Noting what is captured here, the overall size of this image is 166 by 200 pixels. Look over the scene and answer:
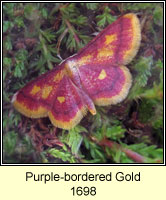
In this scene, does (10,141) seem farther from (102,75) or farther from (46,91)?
(102,75)

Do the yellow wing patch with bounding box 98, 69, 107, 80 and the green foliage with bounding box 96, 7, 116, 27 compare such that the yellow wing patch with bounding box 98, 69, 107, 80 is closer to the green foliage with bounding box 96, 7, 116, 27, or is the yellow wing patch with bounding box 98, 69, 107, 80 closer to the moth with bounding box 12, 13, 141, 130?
the moth with bounding box 12, 13, 141, 130

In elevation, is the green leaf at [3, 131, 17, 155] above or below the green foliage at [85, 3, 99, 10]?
below

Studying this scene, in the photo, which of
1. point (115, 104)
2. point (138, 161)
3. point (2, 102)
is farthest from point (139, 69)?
point (2, 102)

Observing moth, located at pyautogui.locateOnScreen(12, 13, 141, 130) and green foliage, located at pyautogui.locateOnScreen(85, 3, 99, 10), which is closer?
moth, located at pyautogui.locateOnScreen(12, 13, 141, 130)

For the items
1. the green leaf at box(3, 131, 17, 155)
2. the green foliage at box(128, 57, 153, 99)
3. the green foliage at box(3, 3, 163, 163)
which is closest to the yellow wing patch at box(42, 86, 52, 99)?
the green foliage at box(3, 3, 163, 163)

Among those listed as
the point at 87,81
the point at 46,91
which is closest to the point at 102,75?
the point at 87,81

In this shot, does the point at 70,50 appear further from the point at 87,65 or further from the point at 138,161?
the point at 138,161

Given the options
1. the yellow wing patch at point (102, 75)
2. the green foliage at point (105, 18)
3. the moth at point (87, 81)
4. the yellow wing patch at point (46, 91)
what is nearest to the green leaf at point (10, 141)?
the moth at point (87, 81)
